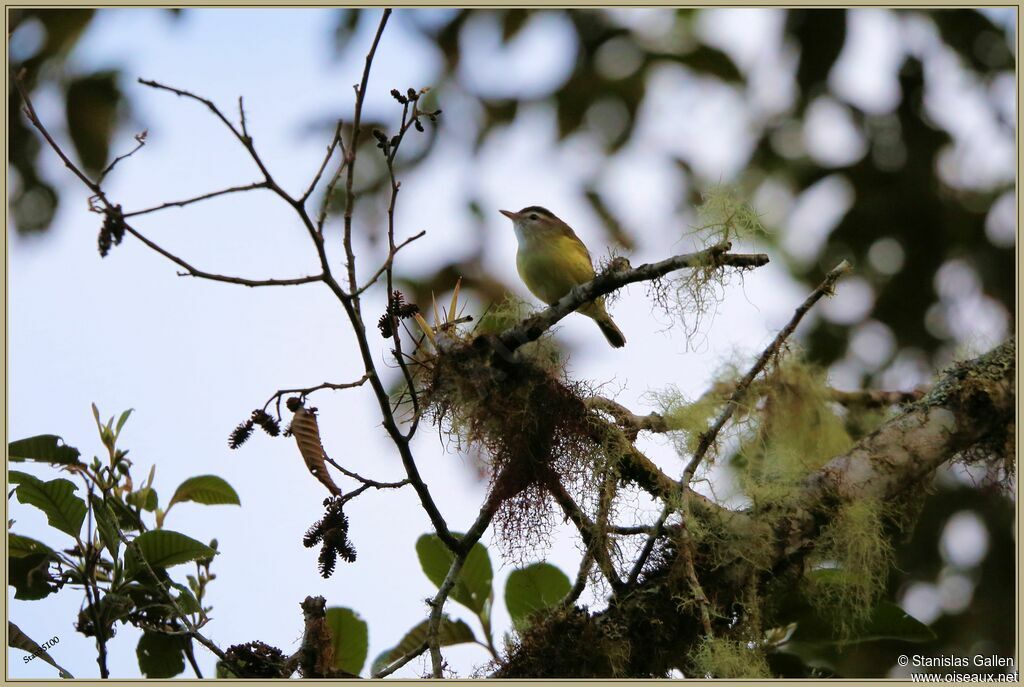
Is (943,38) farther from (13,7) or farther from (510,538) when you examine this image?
(13,7)

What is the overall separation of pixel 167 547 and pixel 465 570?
3.34 feet

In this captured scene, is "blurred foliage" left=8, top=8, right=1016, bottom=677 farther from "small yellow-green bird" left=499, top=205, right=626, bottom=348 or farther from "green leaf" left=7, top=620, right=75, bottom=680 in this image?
"green leaf" left=7, top=620, right=75, bottom=680

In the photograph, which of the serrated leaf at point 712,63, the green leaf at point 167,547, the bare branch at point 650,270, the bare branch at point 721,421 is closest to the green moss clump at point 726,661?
the bare branch at point 721,421

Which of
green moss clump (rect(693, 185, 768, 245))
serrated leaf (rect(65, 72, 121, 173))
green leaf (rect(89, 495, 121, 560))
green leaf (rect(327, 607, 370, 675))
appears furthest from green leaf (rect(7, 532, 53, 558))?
serrated leaf (rect(65, 72, 121, 173))

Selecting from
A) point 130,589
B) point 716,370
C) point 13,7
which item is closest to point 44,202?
point 13,7

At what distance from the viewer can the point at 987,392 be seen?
3627 millimetres

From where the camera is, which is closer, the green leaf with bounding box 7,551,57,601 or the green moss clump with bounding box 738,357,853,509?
the green leaf with bounding box 7,551,57,601

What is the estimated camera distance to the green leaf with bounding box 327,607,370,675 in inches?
132

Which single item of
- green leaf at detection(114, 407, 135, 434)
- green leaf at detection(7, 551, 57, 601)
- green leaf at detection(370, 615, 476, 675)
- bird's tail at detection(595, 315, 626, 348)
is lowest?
green leaf at detection(370, 615, 476, 675)

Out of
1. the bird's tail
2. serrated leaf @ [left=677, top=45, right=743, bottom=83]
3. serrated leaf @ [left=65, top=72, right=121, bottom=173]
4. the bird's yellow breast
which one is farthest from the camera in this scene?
serrated leaf @ [left=677, top=45, right=743, bottom=83]

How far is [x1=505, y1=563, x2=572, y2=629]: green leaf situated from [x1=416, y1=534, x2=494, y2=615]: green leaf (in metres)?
0.10

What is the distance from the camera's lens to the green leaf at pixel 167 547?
2807 millimetres

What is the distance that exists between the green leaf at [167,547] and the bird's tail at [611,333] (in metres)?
2.30

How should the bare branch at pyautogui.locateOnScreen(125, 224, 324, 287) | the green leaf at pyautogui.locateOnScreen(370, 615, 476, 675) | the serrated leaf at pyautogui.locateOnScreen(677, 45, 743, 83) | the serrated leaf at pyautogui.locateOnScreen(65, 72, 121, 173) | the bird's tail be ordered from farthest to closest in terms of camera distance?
the serrated leaf at pyautogui.locateOnScreen(677, 45, 743, 83)
the serrated leaf at pyautogui.locateOnScreen(65, 72, 121, 173)
the bird's tail
the green leaf at pyautogui.locateOnScreen(370, 615, 476, 675)
the bare branch at pyautogui.locateOnScreen(125, 224, 324, 287)
